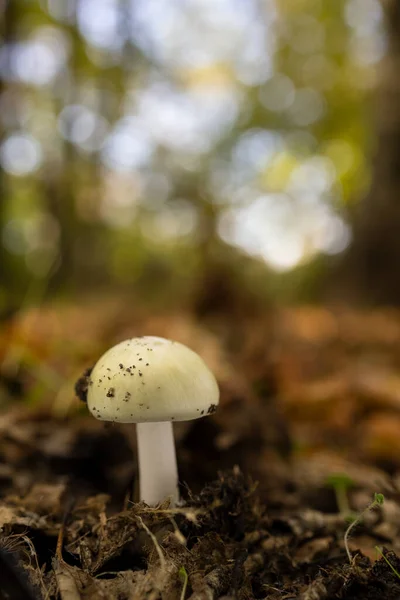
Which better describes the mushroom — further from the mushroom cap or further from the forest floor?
the forest floor

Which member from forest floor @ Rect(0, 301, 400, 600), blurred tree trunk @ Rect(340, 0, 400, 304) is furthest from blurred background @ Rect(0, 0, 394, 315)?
forest floor @ Rect(0, 301, 400, 600)

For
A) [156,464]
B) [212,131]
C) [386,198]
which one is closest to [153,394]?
[156,464]

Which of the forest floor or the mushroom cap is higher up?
the mushroom cap

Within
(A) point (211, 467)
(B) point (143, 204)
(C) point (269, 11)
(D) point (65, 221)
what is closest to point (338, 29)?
(C) point (269, 11)

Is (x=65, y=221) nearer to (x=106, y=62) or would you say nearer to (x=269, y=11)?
(x=106, y=62)

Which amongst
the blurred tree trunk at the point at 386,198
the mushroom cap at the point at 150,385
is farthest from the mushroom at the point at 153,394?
the blurred tree trunk at the point at 386,198

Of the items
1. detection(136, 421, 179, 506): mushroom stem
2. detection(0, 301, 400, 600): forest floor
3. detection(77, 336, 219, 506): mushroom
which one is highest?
detection(77, 336, 219, 506): mushroom
